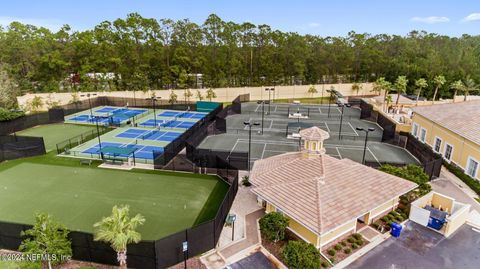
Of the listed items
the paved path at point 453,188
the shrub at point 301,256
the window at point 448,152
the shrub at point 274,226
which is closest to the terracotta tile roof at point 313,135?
the shrub at point 274,226

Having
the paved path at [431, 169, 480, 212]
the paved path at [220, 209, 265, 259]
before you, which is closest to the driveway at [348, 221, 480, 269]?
the paved path at [431, 169, 480, 212]

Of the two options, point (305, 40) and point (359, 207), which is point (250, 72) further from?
point (359, 207)

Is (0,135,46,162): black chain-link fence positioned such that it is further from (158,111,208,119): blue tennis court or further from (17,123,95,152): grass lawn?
(158,111,208,119): blue tennis court

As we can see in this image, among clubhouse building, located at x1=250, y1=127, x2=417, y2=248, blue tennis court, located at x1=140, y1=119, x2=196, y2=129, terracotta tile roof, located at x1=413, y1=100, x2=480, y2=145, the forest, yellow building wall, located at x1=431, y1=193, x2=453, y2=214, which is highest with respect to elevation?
the forest

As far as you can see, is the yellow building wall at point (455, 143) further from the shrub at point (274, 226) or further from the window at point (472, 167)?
the shrub at point (274, 226)

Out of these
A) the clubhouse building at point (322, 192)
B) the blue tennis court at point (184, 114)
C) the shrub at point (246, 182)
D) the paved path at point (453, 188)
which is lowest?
the paved path at point (453, 188)
